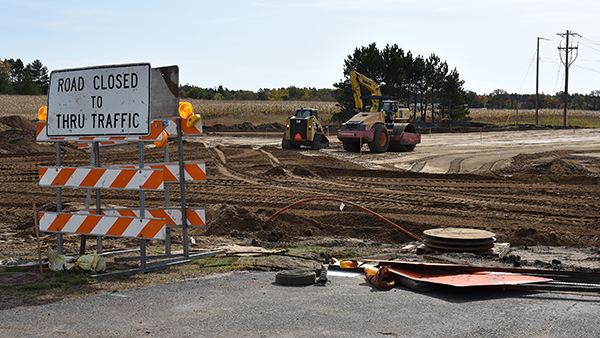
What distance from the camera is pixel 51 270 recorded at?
24.1 feet

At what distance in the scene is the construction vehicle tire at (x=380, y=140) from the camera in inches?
1086

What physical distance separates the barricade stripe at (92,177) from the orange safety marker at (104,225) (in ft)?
1.29

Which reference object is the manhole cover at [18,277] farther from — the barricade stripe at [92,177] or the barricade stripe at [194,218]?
the barricade stripe at [194,218]

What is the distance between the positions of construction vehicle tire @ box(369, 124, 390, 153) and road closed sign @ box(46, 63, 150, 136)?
819 inches

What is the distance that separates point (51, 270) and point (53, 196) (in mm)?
8622

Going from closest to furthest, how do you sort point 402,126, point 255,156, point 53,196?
point 53,196
point 255,156
point 402,126

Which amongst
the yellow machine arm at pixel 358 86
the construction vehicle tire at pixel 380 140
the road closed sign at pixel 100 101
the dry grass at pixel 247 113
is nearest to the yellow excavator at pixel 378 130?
the construction vehicle tire at pixel 380 140

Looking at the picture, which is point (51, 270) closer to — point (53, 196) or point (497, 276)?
point (497, 276)

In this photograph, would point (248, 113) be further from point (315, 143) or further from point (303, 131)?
point (303, 131)

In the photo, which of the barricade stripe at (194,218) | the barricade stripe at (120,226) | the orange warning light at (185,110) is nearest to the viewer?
the barricade stripe at (120,226)

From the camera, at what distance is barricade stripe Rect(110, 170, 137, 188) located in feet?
23.5

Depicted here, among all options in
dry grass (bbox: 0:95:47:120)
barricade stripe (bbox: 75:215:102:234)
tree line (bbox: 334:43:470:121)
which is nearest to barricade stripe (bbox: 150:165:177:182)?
barricade stripe (bbox: 75:215:102:234)

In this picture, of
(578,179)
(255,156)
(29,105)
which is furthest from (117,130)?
(29,105)

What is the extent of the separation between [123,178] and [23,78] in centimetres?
9850
